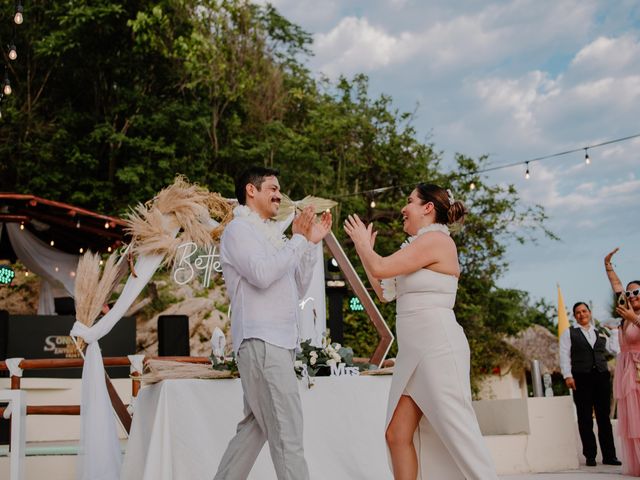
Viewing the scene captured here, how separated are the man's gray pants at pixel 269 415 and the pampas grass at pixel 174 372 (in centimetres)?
103

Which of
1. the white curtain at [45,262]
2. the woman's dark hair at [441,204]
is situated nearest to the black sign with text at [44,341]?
the white curtain at [45,262]

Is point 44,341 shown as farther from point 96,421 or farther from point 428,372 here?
point 428,372

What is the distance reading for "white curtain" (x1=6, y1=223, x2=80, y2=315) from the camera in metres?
13.2

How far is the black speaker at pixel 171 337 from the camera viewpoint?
11.1 m

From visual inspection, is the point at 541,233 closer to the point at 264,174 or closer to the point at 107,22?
the point at 107,22

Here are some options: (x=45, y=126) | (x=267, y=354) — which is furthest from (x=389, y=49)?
(x=267, y=354)

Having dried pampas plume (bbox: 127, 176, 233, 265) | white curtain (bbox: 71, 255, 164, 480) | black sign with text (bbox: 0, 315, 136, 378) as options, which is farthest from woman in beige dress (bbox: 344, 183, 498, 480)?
black sign with text (bbox: 0, 315, 136, 378)

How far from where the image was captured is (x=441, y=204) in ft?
12.2

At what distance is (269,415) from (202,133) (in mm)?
15820

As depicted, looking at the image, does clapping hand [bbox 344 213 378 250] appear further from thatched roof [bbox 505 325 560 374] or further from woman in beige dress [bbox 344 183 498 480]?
thatched roof [bbox 505 325 560 374]

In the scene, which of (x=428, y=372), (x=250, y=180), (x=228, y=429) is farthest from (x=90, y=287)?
(x=428, y=372)

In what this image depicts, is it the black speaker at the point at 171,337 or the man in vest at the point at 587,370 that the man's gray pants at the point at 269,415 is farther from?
the black speaker at the point at 171,337

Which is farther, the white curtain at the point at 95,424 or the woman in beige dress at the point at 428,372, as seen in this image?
the white curtain at the point at 95,424

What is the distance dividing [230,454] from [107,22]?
15.8m
